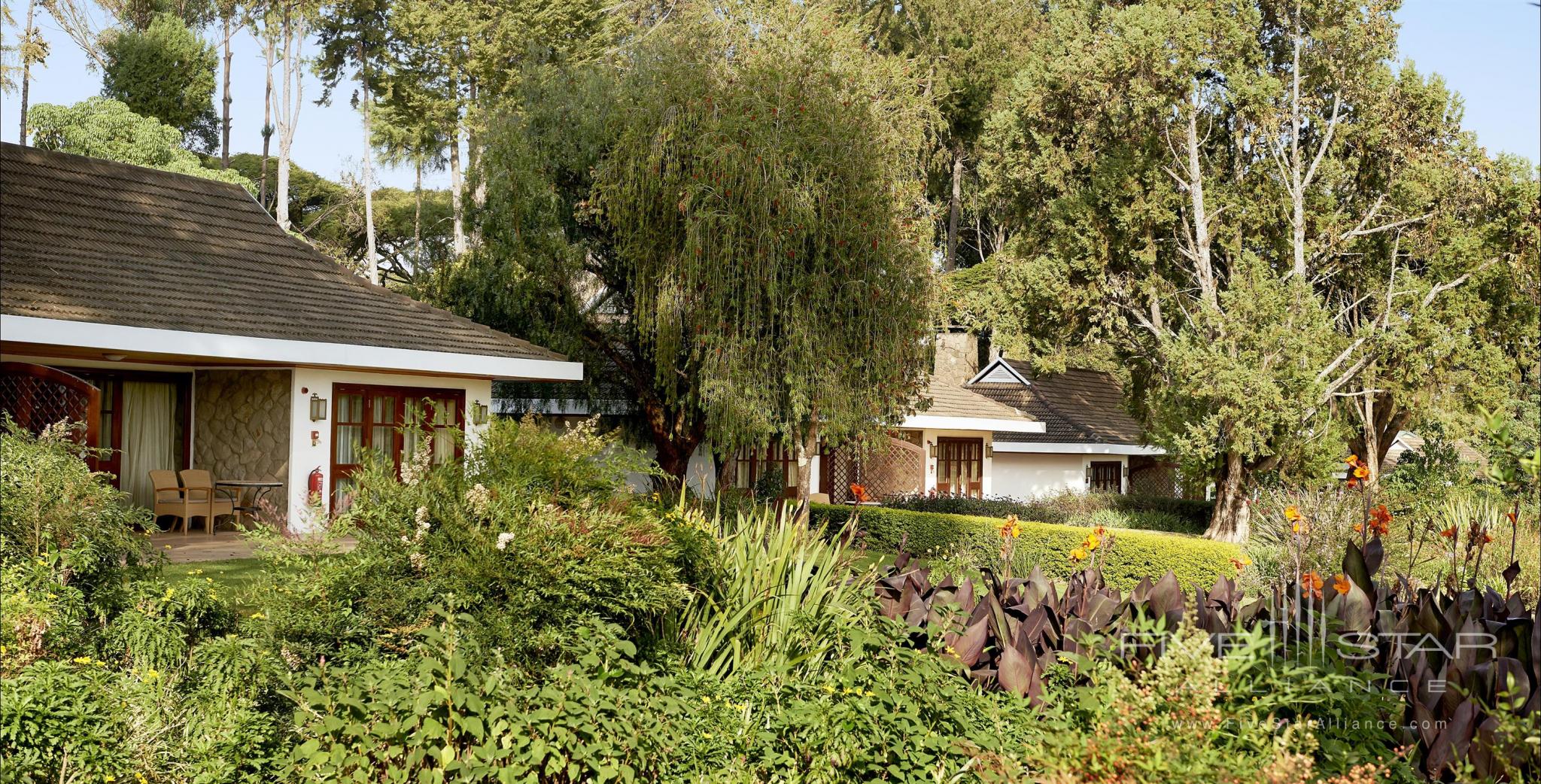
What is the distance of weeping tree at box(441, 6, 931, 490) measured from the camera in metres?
15.2

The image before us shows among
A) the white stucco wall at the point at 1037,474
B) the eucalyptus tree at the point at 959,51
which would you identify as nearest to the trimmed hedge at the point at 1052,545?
the white stucco wall at the point at 1037,474

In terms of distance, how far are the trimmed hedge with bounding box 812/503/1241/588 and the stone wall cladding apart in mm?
7790

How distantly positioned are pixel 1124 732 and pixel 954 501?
1682 centimetres

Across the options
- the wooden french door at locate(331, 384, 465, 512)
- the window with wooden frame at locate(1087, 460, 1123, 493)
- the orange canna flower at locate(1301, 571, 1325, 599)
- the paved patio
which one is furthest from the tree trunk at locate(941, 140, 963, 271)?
the orange canna flower at locate(1301, 571, 1325, 599)

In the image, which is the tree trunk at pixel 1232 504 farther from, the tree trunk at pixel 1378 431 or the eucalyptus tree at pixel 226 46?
the eucalyptus tree at pixel 226 46

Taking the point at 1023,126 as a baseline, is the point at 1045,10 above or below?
above

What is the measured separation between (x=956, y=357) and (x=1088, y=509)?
718cm

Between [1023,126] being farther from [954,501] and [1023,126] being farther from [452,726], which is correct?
[452,726]

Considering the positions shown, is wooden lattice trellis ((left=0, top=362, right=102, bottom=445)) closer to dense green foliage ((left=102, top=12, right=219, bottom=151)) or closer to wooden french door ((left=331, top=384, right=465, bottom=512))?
wooden french door ((left=331, top=384, right=465, bottom=512))

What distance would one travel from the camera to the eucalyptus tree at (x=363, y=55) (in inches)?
1337

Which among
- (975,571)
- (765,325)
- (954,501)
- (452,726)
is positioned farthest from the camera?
(954,501)

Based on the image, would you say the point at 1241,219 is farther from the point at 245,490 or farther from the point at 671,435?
the point at 245,490

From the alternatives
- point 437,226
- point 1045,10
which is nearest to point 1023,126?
point 1045,10

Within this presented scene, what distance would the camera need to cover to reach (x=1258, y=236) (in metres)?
22.5
